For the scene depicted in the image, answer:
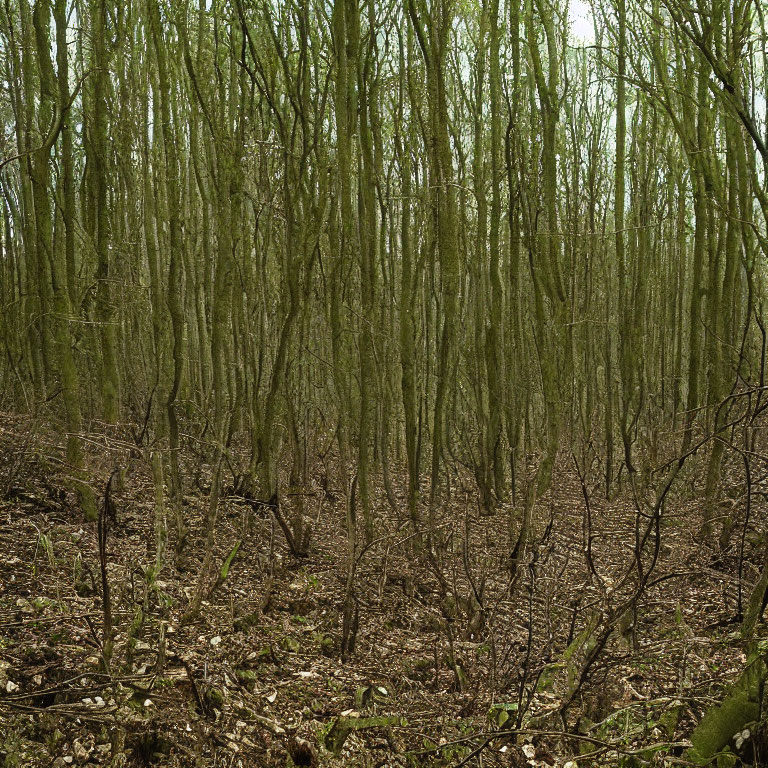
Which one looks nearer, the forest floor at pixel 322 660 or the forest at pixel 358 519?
the forest floor at pixel 322 660

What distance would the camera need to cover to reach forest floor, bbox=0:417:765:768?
8.71 ft

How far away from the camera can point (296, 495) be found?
550 cm

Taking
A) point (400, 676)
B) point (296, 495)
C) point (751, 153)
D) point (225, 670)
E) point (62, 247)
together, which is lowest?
point (400, 676)

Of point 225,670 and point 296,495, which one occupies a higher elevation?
Result: point 296,495

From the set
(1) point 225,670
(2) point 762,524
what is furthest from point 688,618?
(1) point 225,670

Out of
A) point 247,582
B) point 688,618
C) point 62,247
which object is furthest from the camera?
point 62,247

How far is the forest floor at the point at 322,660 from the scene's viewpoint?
105 inches

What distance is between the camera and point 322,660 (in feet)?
12.2

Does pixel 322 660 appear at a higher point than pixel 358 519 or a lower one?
lower

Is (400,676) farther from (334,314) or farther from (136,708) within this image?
(334,314)

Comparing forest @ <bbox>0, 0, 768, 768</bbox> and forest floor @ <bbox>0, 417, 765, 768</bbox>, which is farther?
forest @ <bbox>0, 0, 768, 768</bbox>

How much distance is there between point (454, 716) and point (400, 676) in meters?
0.55

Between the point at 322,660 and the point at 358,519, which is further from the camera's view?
the point at 358,519

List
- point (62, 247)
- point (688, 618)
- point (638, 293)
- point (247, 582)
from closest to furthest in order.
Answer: point (688, 618) < point (247, 582) < point (62, 247) < point (638, 293)
